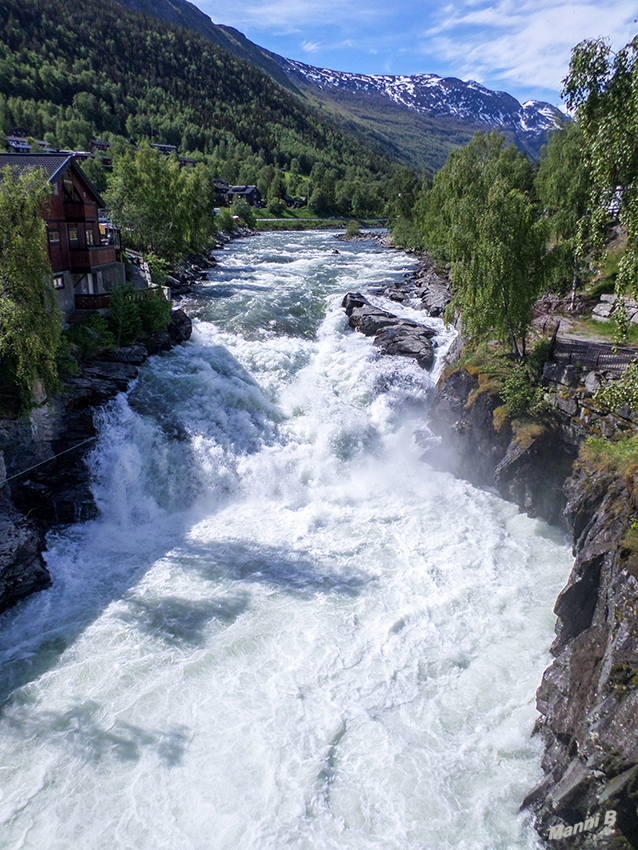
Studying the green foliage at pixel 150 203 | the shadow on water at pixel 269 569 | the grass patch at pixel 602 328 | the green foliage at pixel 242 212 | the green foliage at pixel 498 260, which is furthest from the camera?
the green foliage at pixel 242 212

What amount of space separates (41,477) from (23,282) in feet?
25.2

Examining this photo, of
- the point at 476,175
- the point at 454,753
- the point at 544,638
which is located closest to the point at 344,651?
the point at 454,753

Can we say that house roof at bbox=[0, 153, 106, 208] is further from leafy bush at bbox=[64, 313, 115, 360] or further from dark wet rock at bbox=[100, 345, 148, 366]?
dark wet rock at bbox=[100, 345, 148, 366]

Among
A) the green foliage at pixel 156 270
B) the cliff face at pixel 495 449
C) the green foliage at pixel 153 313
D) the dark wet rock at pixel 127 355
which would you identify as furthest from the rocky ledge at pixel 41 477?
the cliff face at pixel 495 449

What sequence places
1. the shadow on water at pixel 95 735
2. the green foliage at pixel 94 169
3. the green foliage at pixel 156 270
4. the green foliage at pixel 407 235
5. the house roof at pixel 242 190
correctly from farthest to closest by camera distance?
the house roof at pixel 242 190, the green foliage at pixel 94 169, the green foliage at pixel 407 235, the green foliage at pixel 156 270, the shadow on water at pixel 95 735

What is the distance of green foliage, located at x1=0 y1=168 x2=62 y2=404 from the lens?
1645 cm

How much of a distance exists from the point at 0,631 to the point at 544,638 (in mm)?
16549

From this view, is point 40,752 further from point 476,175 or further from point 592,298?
point 476,175

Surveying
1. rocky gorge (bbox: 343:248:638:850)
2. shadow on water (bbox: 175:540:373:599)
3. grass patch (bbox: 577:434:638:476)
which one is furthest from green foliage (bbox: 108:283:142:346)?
grass patch (bbox: 577:434:638:476)

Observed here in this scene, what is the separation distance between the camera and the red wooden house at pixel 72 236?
987 inches

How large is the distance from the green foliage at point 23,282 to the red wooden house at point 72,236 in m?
7.51

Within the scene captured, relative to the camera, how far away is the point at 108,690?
12.7 m

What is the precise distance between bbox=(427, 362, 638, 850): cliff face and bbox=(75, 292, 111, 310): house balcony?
22.9 metres

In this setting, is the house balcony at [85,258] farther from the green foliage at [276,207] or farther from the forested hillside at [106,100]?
the forested hillside at [106,100]
